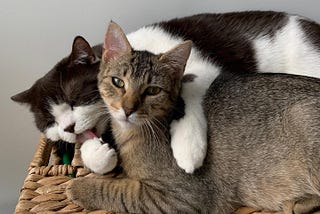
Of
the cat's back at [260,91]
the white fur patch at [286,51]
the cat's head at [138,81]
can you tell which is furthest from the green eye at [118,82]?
the white fur patch at [286,51]

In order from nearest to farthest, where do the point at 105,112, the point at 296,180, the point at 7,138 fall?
the point at 296,180 < the point at 105,112 < the point at 7,138

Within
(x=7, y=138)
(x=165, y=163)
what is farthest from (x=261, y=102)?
(x=7, y=138)

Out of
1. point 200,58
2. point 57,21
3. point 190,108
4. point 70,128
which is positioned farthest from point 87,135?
point 57,21

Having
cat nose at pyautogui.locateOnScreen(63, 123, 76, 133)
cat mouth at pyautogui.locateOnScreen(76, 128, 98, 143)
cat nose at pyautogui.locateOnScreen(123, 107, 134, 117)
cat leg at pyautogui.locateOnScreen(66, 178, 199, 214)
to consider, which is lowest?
cat leg at pyautogui.locateOnScreen(66, 178, 199, 214)

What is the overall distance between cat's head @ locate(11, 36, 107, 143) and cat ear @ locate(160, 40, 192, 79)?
0.25m

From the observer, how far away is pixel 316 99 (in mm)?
1231

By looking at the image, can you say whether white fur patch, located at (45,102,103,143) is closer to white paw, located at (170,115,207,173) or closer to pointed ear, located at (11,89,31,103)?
pointed ear, located at (11,89,31,103)

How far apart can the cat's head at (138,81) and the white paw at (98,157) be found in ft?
0.37

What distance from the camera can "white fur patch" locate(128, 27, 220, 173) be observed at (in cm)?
125

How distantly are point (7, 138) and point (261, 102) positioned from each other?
1.16 meters

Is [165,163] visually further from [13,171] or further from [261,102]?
[13,171]

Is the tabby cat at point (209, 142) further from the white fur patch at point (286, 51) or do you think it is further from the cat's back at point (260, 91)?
the white fur patch at point (286, 51)

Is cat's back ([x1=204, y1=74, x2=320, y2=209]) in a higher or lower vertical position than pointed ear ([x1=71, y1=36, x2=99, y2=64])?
lower

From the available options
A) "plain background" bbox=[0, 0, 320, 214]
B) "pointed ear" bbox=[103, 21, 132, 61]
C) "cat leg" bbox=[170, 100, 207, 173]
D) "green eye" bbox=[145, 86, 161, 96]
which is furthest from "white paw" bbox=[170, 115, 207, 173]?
"plain background" bbox=[0, 0, 320, 214]
